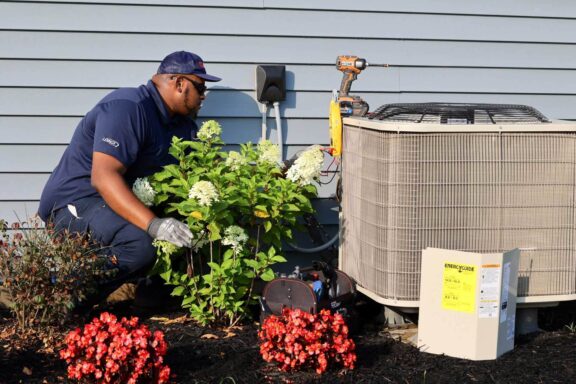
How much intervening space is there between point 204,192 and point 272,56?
4.68 ft

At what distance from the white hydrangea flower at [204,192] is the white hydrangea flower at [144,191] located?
0.40 m

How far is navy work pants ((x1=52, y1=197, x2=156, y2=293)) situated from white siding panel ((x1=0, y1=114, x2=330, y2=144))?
63cm

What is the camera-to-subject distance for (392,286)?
420 centimetres

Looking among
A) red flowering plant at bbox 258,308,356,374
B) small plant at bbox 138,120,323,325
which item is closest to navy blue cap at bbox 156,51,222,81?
small plant at bbox 138,120,323,325

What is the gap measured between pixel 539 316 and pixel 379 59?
69.8 inches

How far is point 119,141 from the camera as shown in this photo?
14.2 ft

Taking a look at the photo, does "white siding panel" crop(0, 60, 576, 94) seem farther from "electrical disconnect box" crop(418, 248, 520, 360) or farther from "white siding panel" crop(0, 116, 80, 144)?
"electrical disconnect box" crop(418, 248, 520, 360)

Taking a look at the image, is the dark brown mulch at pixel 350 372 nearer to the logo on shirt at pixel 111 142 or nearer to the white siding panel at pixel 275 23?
the logo on shirt at pixel 111 142

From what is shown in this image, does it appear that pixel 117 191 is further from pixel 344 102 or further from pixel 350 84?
pixel 350 84

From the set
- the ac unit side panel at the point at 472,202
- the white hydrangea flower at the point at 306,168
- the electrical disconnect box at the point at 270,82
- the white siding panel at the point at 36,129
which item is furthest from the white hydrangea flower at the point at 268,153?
the white siding panel at the point at 36,129

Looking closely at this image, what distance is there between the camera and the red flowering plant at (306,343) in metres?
3.62

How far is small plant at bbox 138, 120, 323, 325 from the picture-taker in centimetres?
421

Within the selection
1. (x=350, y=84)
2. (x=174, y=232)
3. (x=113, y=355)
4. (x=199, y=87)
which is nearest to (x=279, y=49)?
(x=350, y=84)

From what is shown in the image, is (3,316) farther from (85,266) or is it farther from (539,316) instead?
(539,316)
